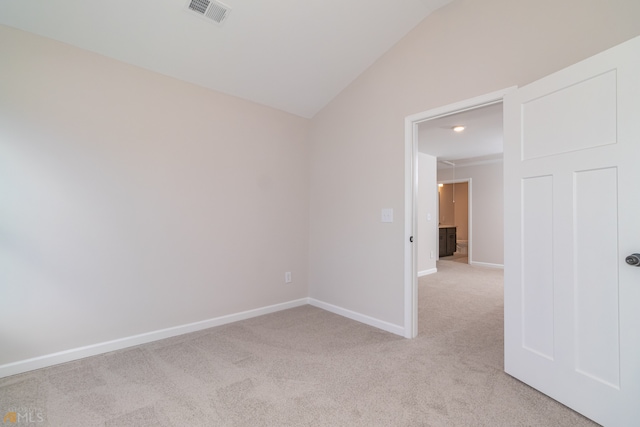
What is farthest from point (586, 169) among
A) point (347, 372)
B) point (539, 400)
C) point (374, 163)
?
point (347, 372)

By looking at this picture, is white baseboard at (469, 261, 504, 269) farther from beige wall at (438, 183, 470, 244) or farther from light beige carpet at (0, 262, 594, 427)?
light beige carpet at (0, 262, 594, 427)

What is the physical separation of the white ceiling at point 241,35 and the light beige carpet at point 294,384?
8.04 feet

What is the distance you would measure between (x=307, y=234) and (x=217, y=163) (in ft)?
4.67

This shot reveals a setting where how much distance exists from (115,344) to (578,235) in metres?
3.38

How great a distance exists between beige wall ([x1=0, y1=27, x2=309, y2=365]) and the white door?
2.41 metres

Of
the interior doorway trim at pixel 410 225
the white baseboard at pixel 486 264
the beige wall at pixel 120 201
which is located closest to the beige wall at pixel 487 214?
the white baseboard at pixel 486 264

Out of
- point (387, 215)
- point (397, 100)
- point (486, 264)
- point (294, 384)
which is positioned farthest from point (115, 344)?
point (486, 264)

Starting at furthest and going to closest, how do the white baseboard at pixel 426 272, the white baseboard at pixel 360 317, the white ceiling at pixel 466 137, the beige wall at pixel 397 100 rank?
the white baseboard at pixel 426 272, the white ceiling at pixel 466 137, the white baseboard at pixel 360 317, the beige wall at pixel 397 100

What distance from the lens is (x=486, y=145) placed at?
540 centimetres

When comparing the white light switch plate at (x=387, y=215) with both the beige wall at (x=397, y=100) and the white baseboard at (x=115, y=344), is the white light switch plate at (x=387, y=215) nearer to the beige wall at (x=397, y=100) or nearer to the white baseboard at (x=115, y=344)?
the beige wall at (x=397, y=100)

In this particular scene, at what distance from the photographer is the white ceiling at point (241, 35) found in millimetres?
2082

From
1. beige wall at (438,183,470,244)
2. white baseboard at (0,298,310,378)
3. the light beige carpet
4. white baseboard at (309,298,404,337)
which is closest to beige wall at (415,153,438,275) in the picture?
white baseboard at (309,298,404,337)

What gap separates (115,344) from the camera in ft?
7.95

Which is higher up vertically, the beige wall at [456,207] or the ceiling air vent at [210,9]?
the ceiling air vent at [210,9]
